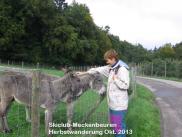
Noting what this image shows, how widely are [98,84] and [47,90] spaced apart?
137cm

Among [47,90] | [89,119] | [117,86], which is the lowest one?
[89,119]

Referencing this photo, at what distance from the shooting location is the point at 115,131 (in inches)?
329

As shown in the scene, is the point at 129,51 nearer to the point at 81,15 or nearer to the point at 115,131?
the point at 81,15

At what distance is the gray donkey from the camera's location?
27.8 feet

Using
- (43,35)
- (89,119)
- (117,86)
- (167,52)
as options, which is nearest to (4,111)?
(89,119)

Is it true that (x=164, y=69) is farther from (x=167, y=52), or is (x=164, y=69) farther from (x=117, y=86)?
(x=167, y=52)

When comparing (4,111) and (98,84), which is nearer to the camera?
(4,111)

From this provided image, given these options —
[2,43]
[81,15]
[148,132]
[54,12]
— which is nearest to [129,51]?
[81,15]

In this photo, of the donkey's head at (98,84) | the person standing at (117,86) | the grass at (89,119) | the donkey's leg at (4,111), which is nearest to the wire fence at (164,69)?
the grass at (89,119)

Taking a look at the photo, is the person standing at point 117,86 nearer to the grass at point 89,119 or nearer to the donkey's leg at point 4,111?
the grass at point 89,119

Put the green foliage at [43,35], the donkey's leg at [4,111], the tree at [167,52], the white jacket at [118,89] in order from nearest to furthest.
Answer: the white jacket at [118,89]
the donkey's leg at [4,111]
the green foliage at [43,35]
the tree at [167,52]

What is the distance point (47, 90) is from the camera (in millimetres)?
8617

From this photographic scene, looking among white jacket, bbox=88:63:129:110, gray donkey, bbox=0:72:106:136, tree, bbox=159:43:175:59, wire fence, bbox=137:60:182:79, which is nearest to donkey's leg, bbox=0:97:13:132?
gray donkey, bbox=0:72:106:136

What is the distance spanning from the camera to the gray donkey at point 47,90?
333 inches
